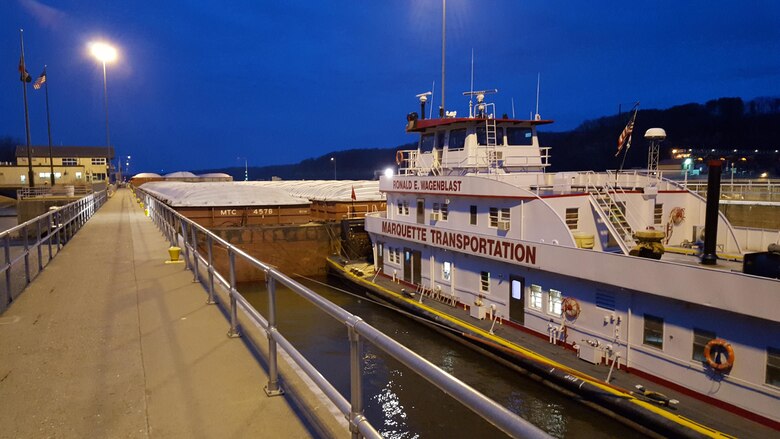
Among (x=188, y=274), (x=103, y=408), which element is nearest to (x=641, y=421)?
(x=188, y=274)

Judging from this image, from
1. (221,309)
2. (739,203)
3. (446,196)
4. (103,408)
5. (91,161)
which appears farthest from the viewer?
(91,161)

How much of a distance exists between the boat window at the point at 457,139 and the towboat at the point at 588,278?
6cm

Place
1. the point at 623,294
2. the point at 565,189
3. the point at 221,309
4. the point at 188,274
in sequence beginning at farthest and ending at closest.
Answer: the point at 565,189
the point at 623,294
the point at 188,274
the point at 221,309

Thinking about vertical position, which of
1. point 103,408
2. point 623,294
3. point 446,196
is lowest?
point 623,294

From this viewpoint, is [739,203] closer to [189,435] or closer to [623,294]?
[623,294]

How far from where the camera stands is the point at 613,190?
17.0 m

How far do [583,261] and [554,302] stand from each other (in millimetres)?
2161

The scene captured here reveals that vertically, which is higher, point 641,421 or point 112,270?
point 112,270

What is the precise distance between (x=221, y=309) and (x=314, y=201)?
112 feet

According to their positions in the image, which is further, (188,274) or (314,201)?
(314,201)

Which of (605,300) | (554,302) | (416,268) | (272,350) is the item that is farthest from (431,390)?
(272,350)

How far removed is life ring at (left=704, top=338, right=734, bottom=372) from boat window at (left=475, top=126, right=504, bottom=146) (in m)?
12.2

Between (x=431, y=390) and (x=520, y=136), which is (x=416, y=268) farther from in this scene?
(x=431, y=390)

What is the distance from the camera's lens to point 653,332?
11.9 meters
